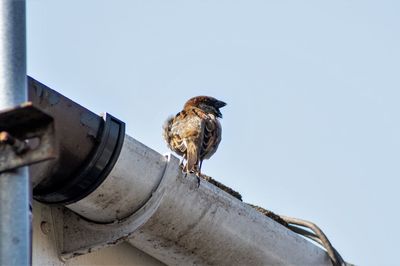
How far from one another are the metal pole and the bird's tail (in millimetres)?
2653

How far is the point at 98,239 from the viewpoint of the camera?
4578 mm

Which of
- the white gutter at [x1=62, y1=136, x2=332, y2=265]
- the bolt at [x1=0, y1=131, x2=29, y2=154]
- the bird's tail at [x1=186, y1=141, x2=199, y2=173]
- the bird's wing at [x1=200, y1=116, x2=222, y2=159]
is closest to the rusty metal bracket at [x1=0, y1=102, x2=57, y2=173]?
the bolt at [x1=0, y1=131, x2=29, y2=154]

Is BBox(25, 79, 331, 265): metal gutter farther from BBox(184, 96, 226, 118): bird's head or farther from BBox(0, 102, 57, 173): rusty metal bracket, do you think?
BBox(184, 96, 226, 118): bird's head

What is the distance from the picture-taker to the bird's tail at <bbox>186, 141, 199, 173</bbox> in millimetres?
5770

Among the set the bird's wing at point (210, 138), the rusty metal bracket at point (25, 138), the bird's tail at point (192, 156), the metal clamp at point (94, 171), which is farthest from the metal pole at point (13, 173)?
the bird's wing at point (210, 138)

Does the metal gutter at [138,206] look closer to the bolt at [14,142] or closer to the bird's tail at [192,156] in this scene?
the bird's tail at [192,156]

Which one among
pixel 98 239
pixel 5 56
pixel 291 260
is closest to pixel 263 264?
pixel 291 260

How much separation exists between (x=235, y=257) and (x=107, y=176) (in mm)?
964

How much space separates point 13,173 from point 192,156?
3.58 metres

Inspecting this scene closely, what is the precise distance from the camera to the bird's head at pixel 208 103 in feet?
25.9

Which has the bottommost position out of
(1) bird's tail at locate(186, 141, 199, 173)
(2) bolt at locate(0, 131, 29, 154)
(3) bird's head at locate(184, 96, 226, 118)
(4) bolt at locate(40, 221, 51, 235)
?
(4) bolt at locate(40, 221, 51, 235)

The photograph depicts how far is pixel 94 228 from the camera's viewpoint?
460 centimetres

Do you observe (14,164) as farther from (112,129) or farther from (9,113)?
(112,129)

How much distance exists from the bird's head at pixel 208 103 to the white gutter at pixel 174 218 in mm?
2693
